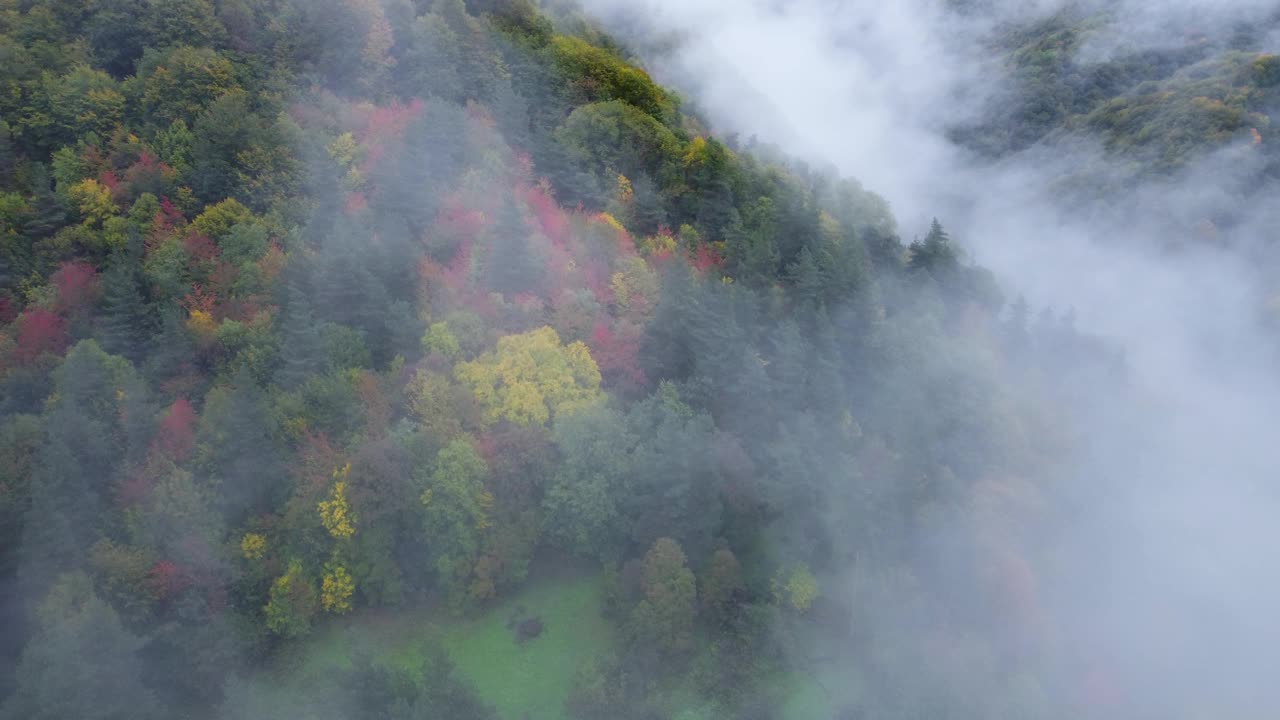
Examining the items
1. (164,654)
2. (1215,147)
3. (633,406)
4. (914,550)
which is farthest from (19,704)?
(1215,147)

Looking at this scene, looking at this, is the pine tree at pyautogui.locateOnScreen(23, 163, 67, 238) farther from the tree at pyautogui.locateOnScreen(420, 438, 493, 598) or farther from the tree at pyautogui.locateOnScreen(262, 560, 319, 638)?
the tree at pyautogui.locateOnScreen(420, 438, 493, 598)

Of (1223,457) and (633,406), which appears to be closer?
(633,406)

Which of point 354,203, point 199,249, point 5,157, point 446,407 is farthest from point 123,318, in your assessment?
point 446,407

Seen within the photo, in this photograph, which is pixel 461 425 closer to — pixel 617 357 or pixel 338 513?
pixel 338 513

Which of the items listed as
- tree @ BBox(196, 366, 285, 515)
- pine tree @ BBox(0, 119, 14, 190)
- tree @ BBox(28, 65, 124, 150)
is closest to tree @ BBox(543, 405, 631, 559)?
tree @ BBox(196, 366, 285, 515)

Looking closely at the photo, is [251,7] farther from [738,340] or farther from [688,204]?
[738,340]
